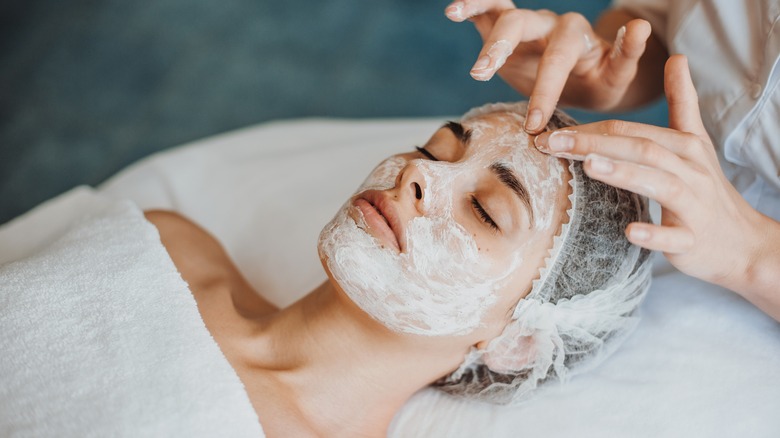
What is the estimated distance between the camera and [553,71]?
4.06 feet

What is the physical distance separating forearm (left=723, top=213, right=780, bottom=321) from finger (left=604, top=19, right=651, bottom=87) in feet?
1.25

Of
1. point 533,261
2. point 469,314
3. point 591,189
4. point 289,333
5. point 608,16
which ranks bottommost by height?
point 289,333

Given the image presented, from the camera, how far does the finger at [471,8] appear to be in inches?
51.2

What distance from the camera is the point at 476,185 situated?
1.23m

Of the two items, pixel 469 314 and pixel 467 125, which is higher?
pixel 467 125

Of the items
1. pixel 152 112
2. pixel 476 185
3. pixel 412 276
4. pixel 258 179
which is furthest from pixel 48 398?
pixel 152 112

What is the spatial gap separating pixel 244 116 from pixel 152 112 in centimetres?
32

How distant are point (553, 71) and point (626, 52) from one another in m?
0.19

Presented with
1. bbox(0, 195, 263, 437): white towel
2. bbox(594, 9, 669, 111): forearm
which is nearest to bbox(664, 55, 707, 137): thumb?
bbox(594, 9, 669, 111): forearm

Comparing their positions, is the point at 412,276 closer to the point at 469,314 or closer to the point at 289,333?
the point at 469,314

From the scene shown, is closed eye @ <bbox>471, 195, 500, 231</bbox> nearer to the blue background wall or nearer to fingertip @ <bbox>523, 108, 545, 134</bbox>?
Result: fingertip @ <bbox>523, 108, 545, 134</bbox>

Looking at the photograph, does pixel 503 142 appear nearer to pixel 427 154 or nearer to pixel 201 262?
pixel 427 154

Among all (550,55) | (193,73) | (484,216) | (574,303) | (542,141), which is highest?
(550,55)

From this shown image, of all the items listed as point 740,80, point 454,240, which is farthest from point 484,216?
point 740,80
